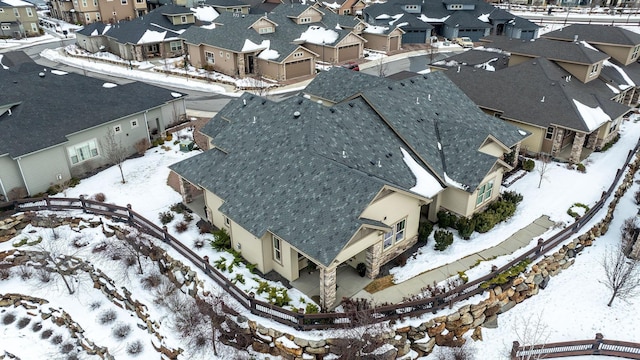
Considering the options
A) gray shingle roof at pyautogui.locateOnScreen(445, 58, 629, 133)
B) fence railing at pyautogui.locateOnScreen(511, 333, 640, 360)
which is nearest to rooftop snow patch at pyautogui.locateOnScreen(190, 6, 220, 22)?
gray shingle roof at pyautogui.locateOnScreen(445, 58, 629, 133)

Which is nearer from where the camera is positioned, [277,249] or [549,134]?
[277,249]

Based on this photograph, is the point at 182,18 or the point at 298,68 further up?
the point at 182,18

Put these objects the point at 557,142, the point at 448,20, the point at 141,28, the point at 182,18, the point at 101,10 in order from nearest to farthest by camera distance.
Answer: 1. the point at 557,142
2. the point at 141,28
3. the point at 182,18
4. the point at 448,20
5. the point at 101,10

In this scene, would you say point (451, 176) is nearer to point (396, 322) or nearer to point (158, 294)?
point (396, 322)

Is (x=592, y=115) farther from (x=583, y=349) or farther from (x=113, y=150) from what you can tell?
(x=113, y=150)

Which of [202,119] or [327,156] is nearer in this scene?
[327,156]

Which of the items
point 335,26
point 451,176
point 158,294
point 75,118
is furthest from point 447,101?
point 335,26

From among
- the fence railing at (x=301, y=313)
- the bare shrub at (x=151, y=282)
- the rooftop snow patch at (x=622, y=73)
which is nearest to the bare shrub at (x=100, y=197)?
the fence railing at (x=301, y=313)

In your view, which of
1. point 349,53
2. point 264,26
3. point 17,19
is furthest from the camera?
point 17,19

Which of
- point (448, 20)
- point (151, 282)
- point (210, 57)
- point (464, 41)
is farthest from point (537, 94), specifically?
point (448, 20)
